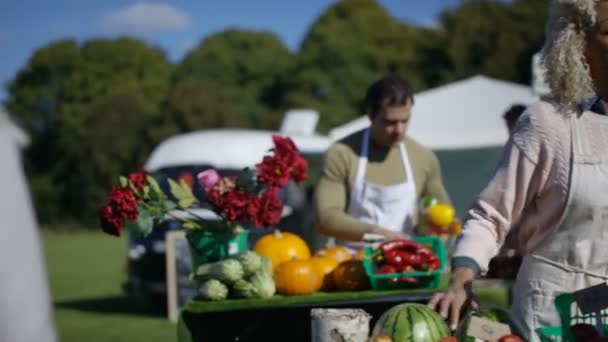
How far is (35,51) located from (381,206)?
65665mm

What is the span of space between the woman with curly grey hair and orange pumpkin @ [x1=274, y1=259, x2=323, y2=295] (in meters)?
1.84

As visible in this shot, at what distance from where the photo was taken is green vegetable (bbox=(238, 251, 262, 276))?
4500 millimetres

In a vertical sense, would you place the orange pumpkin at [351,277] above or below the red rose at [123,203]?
below

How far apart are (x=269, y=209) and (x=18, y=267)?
2.87 m

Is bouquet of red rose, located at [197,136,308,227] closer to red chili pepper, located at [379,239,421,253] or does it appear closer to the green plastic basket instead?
red chili pepper, located at [379,239,421,253]

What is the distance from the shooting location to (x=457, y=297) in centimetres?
263

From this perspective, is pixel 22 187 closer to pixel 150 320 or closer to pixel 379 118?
pixel 379 118

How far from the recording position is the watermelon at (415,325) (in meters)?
2.68

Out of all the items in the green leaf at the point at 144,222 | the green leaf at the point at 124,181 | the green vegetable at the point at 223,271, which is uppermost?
the green leaf at the point at 124,181

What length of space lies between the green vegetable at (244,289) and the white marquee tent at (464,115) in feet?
27.7

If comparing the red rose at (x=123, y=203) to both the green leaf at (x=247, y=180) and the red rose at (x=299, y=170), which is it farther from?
A: the red rose at (x=299, y=170)

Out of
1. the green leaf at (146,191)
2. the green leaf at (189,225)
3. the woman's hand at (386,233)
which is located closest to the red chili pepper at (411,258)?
the woman's hand at (386,233)

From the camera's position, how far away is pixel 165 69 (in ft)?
220

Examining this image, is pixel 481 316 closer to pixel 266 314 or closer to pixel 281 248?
pixel 266 314
